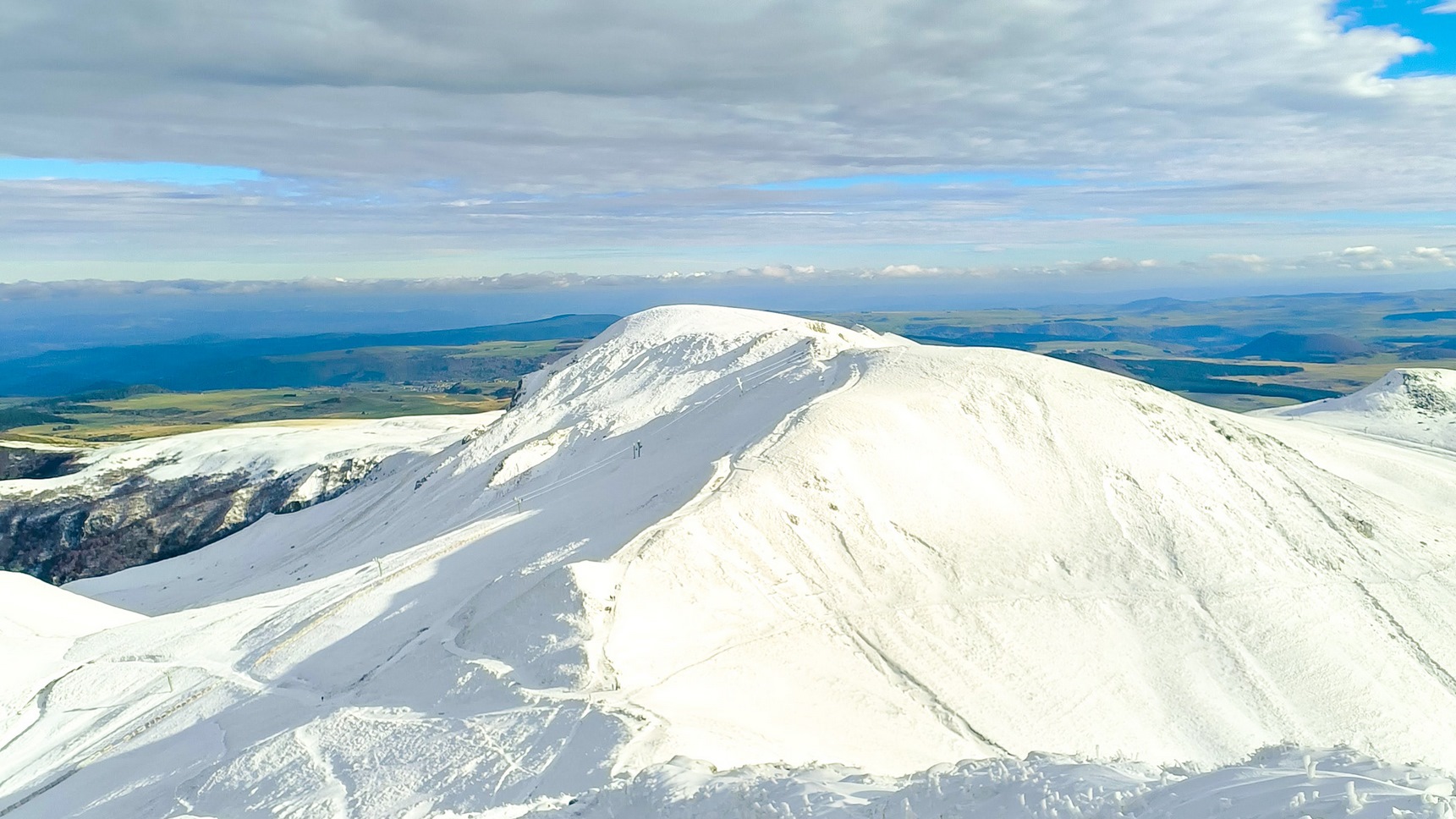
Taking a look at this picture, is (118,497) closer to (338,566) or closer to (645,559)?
(338,566)

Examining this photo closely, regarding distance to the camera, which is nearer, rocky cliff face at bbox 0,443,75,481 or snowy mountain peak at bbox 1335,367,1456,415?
snowy mountain peak at bbox 1335,367,1456,415

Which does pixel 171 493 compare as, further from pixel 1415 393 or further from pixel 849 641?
pixel 1415 393

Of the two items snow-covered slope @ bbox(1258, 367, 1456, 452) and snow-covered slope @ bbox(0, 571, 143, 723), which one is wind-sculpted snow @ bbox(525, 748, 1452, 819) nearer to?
snow-covered slope @ bbox(0, 571, 143, 723)

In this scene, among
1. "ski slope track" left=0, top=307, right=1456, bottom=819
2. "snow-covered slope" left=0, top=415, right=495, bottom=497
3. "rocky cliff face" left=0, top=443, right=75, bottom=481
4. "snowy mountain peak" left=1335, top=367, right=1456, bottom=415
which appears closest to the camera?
"ski slope track" left=0, top=307, right=1456, bottom=819

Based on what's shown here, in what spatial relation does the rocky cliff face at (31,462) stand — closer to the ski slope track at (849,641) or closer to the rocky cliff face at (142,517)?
the rocky cliff face at (142,517)

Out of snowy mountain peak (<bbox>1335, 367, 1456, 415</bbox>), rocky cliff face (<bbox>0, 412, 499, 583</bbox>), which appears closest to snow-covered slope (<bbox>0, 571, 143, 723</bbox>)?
rocky cliff face (<bbox>0, 412, 499, 583</bbox>)

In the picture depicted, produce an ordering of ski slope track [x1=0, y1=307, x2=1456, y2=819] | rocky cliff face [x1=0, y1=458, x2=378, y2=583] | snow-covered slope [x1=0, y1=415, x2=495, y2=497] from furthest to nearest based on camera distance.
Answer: snow-covered slope [x1=0, y1=415, x2=495, y2=497] → rocky cliff face [x1=0, y1=458, x2=378, y2=583] → ski slope track [x1=0, y1=307, x2=1456, y2=819]

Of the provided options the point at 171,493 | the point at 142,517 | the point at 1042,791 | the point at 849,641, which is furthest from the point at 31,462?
the point at 1042,791

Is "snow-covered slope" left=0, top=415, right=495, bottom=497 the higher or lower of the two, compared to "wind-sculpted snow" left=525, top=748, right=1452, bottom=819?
lower
